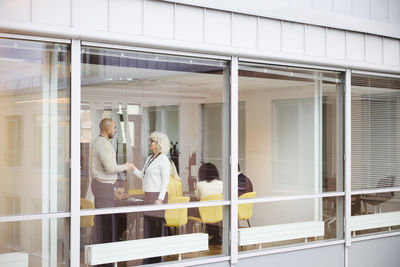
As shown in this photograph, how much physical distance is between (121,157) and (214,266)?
4.93ft

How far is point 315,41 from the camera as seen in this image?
7.05 metres

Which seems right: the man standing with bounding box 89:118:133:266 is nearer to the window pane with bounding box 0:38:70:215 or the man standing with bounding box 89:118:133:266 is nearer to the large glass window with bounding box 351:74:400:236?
the window pane with bounding box 0:38:70:215

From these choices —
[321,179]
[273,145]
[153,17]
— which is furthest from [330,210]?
[153,17]

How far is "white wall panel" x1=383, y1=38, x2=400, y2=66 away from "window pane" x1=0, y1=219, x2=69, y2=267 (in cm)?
473

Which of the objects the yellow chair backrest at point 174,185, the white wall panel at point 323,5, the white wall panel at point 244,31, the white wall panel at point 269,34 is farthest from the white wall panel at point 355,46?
the yellow chair backrest at point 174,185

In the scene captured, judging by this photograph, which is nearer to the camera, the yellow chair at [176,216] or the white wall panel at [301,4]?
the yellow chair at [176,216]

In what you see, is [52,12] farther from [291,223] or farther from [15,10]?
[291,223]

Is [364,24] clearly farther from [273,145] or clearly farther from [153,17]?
[153,17]

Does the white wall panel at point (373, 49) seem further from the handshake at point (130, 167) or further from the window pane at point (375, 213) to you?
the handshake at point (130, 167)

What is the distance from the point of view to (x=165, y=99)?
5.85 meters

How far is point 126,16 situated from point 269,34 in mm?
1786

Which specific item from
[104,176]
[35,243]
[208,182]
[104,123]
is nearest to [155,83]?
[104,123]

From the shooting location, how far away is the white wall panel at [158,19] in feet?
18.5

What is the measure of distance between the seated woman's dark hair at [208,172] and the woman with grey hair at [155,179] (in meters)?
0.34
